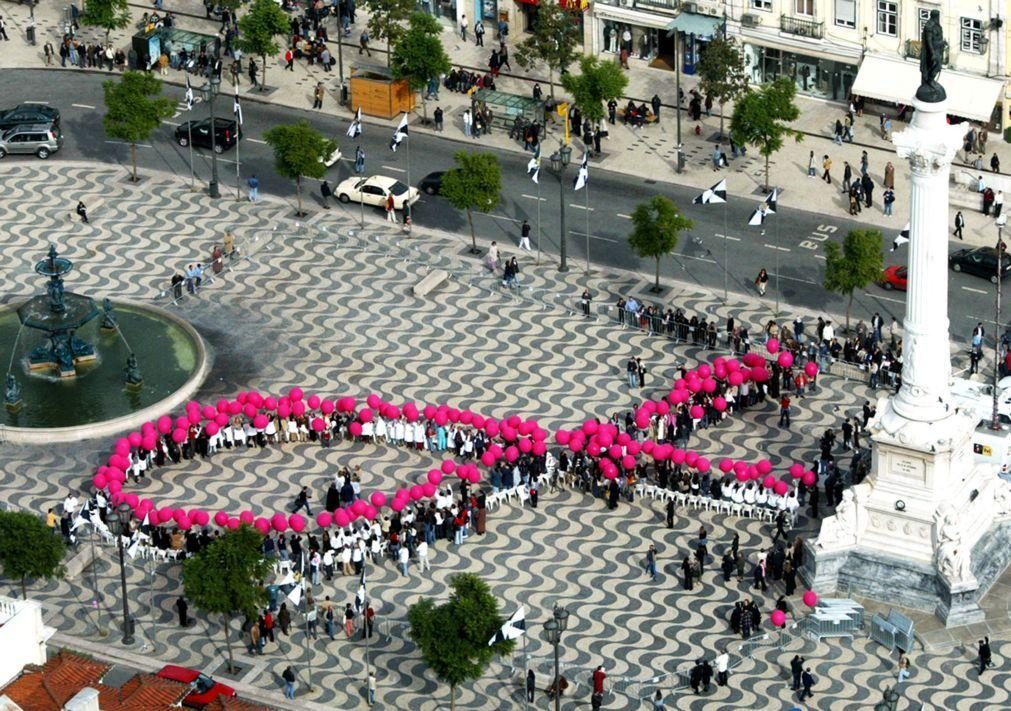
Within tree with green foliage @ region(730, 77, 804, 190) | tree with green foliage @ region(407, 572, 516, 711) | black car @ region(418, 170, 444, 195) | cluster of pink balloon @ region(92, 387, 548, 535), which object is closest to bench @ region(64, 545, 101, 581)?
cluster of pink balloon @ region(92, 387, 548, 535)

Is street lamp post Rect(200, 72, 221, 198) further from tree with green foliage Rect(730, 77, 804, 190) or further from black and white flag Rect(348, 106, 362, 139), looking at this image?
tree with green foliage Rect(730, 77, 804, 190)

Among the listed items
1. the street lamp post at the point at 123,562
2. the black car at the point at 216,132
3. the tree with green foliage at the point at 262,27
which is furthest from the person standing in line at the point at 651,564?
the tree with green foliage at the point at 262,27

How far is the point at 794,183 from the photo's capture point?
453ft

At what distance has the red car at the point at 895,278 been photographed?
126812mm

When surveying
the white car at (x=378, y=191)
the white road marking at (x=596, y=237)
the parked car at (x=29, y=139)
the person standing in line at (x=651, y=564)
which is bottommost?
the person standing in line at (x=651, y=564)

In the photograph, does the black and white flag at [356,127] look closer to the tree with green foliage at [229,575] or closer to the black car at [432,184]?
the black car at [432,184]

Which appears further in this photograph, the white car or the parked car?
the parked car

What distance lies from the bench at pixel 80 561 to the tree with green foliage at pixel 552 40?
44.8 metres

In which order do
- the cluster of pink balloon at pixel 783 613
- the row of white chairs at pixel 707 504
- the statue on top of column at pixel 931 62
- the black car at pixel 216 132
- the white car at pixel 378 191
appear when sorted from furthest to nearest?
the black car at pixel 216 132
the white car at pixel 378 191
the row of white chairs at pixel 707 504
the cluster of pink balloon at pixel 783 613
the statue on top of column at pixel 931 62

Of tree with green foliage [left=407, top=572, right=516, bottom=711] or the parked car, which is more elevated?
the parked car

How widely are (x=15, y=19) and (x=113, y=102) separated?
24736 mm

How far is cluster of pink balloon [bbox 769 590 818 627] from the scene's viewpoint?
10300 centimetres

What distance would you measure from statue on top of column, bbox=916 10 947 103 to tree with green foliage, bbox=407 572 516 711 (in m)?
23.5

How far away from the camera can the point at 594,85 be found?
13938 centimetres
